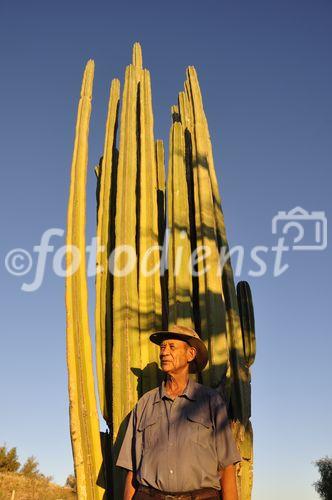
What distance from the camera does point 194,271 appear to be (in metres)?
4.34

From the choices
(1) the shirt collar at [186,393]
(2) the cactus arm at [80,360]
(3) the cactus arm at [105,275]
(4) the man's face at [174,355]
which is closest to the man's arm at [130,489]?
(1) the shirt collar at [186,393]

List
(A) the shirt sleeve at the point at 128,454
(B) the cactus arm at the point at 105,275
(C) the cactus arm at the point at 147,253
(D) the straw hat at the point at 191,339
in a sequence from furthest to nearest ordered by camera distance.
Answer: (B) the cactus arm at the point at 105,275
(C) the cactus arm at the point at 147,253
(D) the straw hat at the point at 191,339
(A) the shirt sleeve at the point at 128,454

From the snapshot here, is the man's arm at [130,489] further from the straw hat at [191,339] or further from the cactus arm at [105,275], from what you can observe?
the cactus arm at [105,275]

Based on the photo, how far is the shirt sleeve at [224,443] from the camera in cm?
282

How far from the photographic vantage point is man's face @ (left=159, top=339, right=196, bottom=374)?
313 centimetres

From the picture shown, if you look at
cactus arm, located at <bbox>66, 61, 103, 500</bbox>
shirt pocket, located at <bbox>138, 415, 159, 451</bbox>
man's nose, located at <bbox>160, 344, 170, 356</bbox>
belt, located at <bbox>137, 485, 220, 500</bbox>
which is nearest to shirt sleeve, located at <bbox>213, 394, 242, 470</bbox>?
belt, located at <bbox>137, 485, 220, 500</bbox>

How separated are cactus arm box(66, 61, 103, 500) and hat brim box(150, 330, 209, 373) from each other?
657mm

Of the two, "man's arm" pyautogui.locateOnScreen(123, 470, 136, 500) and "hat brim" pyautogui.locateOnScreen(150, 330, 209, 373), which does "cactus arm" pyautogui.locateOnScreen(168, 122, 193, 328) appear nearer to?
"hat brim" pyautogui.locateOnScreen(150, 330, 209, 373)

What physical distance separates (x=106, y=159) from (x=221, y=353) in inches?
89.8

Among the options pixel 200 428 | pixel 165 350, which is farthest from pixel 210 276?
pixel 200 428

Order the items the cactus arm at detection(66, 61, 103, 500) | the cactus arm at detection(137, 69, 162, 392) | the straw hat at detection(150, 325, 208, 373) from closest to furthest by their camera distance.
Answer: the straw hat at detection(150, 325, 208, 373) < the cactus arm at detection(66, 61, 103, 500) < the cactus arm at detection(137, 69, 162, 392)

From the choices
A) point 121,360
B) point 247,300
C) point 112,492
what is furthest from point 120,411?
point 247,300

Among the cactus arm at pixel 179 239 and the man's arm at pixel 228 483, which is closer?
the man's arm at pixel 228 483

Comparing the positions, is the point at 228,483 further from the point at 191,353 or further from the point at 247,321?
the point at 247,321
